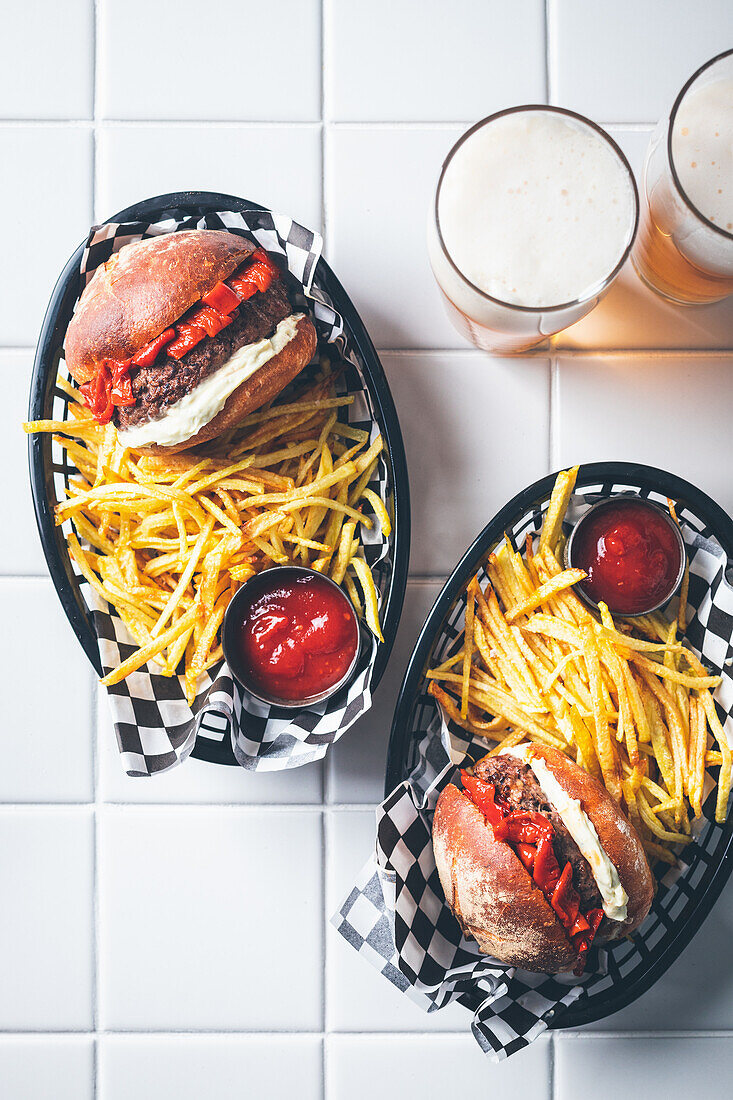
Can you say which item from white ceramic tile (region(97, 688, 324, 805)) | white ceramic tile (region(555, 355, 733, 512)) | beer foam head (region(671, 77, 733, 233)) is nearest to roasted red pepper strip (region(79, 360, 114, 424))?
white ceramic tile (region(97, 688, 324, 805))

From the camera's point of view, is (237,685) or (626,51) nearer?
(237,685)

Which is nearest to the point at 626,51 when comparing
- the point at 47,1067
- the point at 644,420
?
the point at 644,420

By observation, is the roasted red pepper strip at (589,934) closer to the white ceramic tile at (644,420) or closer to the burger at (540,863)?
the burger at (540,863)

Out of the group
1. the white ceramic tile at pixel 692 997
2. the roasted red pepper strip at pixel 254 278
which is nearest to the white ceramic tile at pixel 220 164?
the roasted red pepper strip at pixel 254 278

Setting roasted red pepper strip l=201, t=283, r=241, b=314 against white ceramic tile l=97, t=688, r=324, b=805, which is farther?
white ceramic tile l=97, t=688, r=324, b=805

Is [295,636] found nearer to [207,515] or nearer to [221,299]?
[207,515]

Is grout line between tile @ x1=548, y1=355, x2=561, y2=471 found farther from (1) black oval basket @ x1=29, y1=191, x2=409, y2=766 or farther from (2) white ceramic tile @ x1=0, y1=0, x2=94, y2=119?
(2) white ceramic tile @ x1=0, y1=0, x2=94, y2=119
